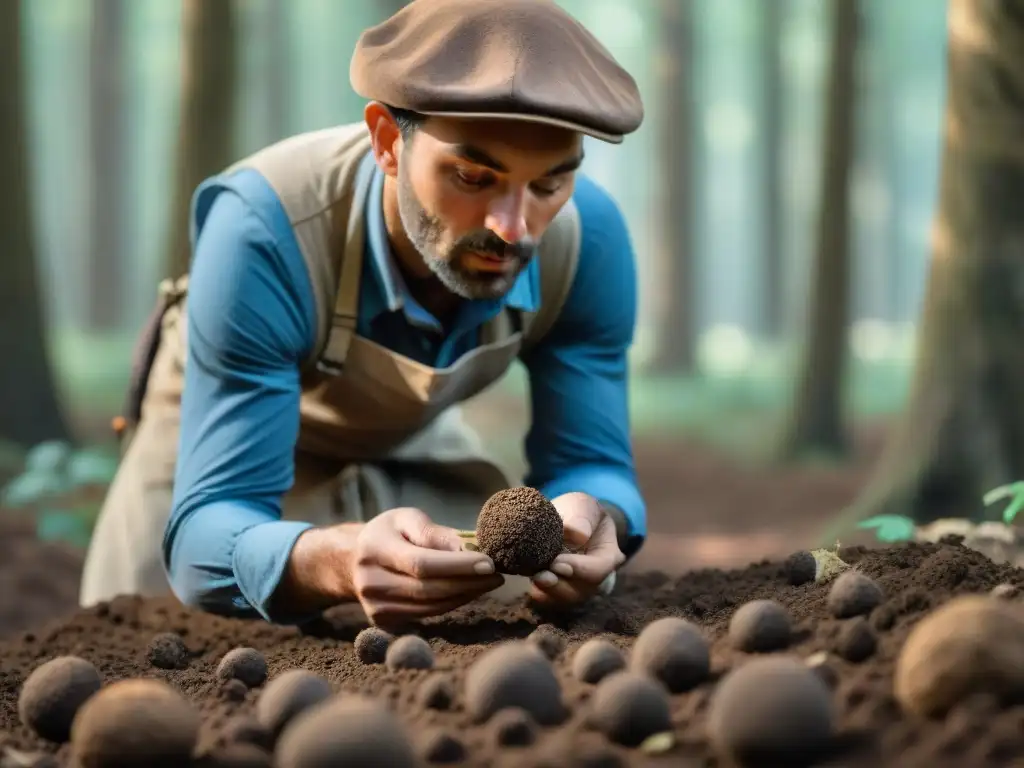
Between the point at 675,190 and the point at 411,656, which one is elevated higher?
the point at 675,190

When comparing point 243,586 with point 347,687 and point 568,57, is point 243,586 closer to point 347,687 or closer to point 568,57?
point 347,687

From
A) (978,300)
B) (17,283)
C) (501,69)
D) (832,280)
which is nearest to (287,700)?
(501,69)

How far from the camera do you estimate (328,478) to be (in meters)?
4.02

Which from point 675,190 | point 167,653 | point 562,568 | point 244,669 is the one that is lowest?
point 167,653

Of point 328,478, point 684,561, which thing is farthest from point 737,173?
point 328,478

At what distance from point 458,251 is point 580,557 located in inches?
31.6

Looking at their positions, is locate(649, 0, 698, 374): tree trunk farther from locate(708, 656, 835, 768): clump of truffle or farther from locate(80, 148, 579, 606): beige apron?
locate(708, 656, 835, 768): clump of truffle

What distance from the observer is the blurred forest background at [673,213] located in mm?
7121

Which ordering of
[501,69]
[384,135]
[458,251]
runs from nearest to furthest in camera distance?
[501,69] → [458,251] → [384,135]

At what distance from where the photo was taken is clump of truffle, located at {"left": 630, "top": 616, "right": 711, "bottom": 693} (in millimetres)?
2086

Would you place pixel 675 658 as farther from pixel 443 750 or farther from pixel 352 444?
pixel 352 444

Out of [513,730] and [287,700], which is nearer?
[513,730]

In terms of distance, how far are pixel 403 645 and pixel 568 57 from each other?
1439 millimetres

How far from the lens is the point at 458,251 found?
10.2ft
